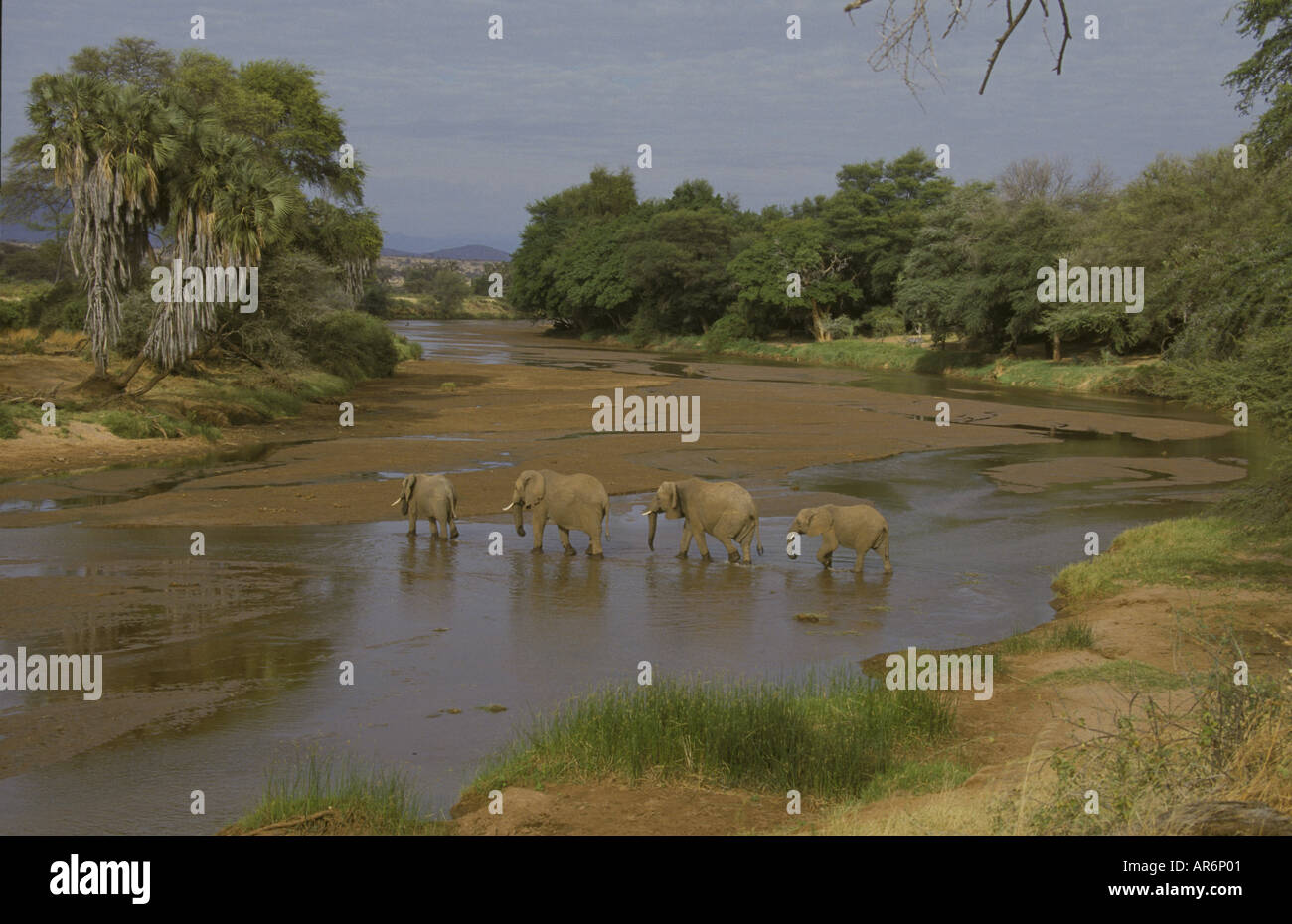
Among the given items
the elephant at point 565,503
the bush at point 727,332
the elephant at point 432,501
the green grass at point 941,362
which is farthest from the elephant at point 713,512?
the bush at point 727,332

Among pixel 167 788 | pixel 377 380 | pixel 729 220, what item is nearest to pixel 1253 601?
pixel 167 788

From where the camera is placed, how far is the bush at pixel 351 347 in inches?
1758

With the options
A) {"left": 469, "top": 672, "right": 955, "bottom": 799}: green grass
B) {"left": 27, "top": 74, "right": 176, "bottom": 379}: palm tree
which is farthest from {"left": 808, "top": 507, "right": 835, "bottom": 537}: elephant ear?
{"left": 27, "top": 74, "right": 176, "bottom": 379}: palm tree

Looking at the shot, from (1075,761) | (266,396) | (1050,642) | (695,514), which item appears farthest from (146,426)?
(1075,761)

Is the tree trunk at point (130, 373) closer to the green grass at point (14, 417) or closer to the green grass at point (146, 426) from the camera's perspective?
the green grass at point (146, 426)

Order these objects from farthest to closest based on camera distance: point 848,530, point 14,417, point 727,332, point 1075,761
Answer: point 727,332
point 14,417
point 848,530
point 1075,761

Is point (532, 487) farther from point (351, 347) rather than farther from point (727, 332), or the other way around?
point (727, 332)

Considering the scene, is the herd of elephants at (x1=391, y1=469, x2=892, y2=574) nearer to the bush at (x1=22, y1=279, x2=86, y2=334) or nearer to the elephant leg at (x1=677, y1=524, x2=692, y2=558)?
the elephant leg at (x1=677, y1=524, x2=692, y2=558)

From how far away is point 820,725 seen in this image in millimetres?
9508

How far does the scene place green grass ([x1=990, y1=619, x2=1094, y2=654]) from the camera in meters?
12.7

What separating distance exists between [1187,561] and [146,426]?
23.5 meters

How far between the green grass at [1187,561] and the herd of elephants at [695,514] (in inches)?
111

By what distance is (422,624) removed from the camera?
13.8m

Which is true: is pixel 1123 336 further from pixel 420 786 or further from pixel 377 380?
pixel 420 786
